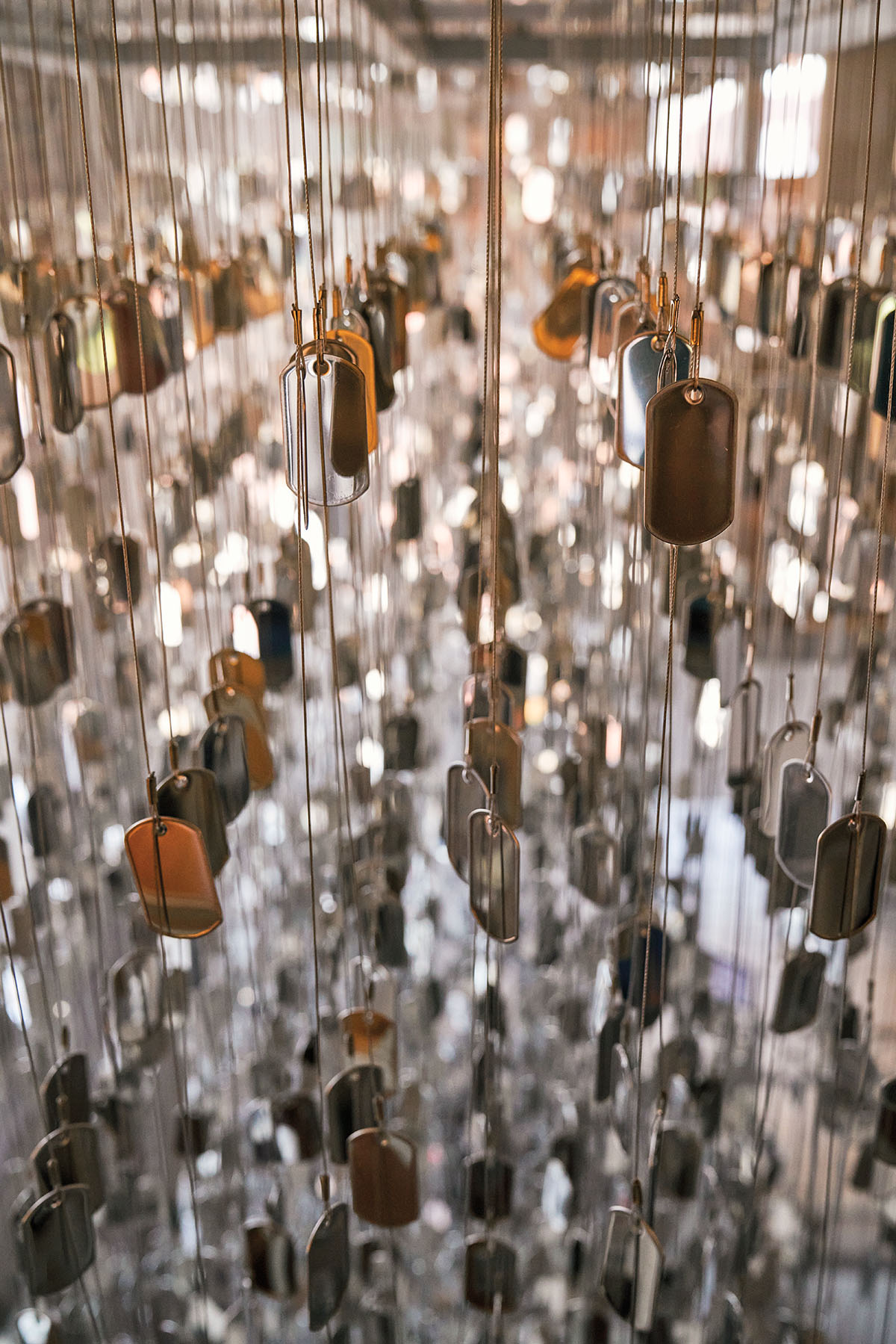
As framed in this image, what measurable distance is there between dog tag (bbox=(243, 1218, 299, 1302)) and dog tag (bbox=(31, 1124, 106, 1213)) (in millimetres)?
342

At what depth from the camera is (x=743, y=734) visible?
5.04 feet

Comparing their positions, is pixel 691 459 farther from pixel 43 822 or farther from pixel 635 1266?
pixel 43 822

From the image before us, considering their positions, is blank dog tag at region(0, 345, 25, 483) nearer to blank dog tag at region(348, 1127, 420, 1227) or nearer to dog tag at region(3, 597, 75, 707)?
dog tag at region(3, 597, 75, 707)

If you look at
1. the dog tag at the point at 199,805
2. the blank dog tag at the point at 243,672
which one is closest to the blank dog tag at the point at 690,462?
the dog tag at the point at 199,805

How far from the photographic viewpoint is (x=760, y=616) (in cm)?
247

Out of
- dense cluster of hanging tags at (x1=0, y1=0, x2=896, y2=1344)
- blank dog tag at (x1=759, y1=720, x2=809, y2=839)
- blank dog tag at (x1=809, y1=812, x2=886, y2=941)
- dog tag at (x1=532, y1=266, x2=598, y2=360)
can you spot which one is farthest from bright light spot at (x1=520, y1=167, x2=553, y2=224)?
blank dog tag at (x1=809, y1=812, x2=886, y2=941)

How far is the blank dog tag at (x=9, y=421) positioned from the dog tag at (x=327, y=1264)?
84cm

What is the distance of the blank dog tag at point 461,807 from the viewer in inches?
43.8

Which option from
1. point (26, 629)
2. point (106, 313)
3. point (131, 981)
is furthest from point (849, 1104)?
point (106, 313)

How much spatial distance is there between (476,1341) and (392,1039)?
1325 mm

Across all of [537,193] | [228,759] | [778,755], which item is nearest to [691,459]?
[778,755]

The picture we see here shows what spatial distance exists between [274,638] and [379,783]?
1.86 ft

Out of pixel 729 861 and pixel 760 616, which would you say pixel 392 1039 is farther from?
pixel 729 861

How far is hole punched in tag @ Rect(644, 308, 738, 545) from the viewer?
0.80 metres
